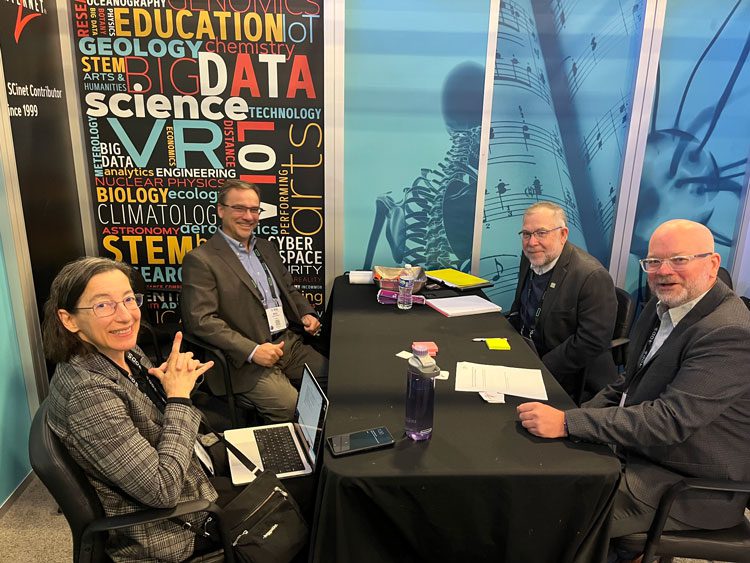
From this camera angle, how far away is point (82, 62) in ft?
9.71

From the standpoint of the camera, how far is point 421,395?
5.09 feet

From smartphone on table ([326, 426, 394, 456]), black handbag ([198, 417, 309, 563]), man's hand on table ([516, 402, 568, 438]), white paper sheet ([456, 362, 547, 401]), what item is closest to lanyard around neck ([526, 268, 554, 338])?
white paper sheet ([456, 362, 547, 401])

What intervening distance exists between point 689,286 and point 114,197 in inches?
117

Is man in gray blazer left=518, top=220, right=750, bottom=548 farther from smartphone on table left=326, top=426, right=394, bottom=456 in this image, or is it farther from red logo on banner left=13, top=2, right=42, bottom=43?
red logo on banner left=13, top=2, right=42, bottom=43

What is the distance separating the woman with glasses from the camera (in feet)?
4.29

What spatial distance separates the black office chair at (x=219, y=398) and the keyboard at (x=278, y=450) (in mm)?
560

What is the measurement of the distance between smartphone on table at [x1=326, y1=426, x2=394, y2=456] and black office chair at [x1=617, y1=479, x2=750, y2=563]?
0.79m

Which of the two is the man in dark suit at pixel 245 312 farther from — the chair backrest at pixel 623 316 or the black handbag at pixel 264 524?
the chair backrest at pixel 623 316

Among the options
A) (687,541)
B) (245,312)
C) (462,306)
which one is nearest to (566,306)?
(462,306)

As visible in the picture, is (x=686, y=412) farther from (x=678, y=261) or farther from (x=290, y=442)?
(x=290, y=442)

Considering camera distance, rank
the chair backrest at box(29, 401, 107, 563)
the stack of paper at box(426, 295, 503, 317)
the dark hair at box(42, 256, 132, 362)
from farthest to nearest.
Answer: the stack of paper at box(426, 295, 503, 317)
the dark hair at box(42, 256, 132, 362)
the chair backrest at box(29, 401, 107, 563)

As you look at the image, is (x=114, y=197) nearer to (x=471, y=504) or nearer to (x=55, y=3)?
(x=55, y=3)

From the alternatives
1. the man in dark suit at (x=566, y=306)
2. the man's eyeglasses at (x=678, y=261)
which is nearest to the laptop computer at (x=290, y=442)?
the man's eyeglasses at (x=678, y=261)

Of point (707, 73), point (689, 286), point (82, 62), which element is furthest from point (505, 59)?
point (82, 62)
